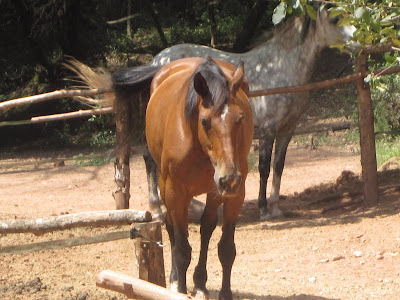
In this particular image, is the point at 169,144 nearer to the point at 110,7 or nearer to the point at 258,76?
the point at 258,76

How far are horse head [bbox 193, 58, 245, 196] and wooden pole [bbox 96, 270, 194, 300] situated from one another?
2.14 feet

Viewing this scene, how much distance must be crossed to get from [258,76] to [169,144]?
11.3ft

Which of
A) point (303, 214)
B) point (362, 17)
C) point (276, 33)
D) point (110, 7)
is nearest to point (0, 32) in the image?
point (110, 7)

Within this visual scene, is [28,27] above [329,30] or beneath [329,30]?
above

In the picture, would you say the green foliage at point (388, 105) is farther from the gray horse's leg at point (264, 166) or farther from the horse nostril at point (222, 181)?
the horse nostril at point (222, 181)

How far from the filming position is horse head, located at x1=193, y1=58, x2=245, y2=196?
332 cm

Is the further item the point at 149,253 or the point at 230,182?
the point at 149,253

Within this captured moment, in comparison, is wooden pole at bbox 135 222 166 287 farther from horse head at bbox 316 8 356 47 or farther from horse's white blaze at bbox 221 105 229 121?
horse head at bbox 316 8 356 47

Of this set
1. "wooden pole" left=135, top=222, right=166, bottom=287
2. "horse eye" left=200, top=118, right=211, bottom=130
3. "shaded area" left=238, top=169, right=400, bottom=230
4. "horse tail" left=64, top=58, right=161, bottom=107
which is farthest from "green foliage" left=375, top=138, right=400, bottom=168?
"wooden pole" left=135, top=222, right=166, bottom=287

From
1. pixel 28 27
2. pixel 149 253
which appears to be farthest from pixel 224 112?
pixel 28 27

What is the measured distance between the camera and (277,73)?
282 inches

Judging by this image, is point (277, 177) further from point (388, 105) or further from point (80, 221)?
point (80, 221)

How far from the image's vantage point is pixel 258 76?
23.6ft

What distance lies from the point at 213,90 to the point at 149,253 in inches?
36.7
